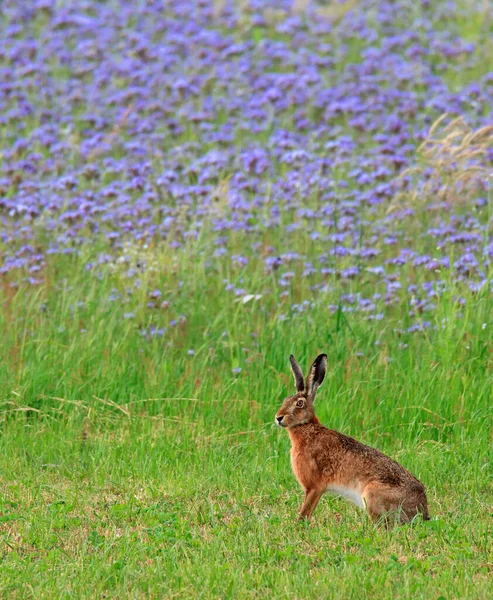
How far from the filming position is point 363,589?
5246 millimetres

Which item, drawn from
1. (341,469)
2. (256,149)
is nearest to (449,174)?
(256,149)

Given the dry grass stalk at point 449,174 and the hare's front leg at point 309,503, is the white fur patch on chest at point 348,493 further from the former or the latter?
the dry grass stalk at point 449,174

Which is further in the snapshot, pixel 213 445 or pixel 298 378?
pixel 213 445

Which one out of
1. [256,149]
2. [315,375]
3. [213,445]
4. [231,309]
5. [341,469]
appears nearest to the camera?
[341,469]

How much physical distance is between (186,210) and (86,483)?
431 cm

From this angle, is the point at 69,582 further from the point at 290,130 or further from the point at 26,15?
the point at 26,15

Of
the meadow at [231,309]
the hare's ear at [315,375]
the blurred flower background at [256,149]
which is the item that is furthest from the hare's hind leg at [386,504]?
the blurred flower background at [256,149]

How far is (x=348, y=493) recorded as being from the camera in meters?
6.07

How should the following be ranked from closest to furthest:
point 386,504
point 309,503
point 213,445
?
point 386,504, point 309,503, point 213,445

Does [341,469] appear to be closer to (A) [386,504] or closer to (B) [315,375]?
(A) [386,504]

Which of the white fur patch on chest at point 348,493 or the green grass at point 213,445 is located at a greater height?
the white fur patch on chest at point 348,493

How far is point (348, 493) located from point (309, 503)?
0.76 feet

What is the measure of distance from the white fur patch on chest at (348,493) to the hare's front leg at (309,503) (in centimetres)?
7

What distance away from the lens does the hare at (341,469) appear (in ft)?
19.2
